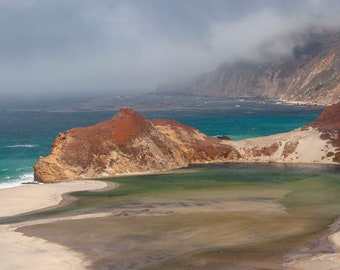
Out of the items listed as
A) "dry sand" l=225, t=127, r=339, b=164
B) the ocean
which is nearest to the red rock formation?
"dry sand" l=225, t=127, r=339, b=164

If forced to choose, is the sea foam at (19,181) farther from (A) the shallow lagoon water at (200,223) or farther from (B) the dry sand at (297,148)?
(B) the dry sand at (297,148)

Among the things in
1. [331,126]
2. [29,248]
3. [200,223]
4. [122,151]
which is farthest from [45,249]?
[331,126]

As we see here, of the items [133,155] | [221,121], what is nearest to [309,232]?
[133,155]

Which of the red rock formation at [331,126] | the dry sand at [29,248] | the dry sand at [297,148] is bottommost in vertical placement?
the dry sand at [29,248]

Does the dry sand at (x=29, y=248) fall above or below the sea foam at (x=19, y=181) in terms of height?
above

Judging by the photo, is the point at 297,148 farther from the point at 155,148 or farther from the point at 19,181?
the point at 19,181

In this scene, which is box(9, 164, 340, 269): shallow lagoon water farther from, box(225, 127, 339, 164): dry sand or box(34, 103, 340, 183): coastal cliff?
box(225, 127, 339, 164): dry sand

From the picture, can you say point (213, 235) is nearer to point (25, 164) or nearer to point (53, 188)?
point (53, 188)

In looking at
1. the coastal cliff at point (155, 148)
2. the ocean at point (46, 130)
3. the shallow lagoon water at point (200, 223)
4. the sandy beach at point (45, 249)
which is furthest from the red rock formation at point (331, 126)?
the sandy beach at point (45, 249)
